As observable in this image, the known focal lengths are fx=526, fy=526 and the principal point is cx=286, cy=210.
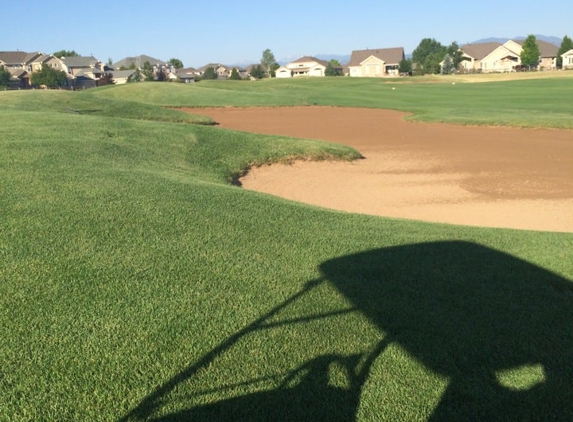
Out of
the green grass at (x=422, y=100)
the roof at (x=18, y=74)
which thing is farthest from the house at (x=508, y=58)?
the roof at (x=18, y=74)

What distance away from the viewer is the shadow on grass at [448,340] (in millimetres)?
3865

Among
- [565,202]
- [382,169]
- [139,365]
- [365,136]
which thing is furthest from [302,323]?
[365,136]

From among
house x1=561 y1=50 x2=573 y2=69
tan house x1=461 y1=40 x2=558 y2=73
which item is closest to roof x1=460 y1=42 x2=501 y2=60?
tan house x1=461 y1=40 x2=558 y2=73

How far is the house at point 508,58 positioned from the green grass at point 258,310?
11709cm

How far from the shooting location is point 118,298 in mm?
5219

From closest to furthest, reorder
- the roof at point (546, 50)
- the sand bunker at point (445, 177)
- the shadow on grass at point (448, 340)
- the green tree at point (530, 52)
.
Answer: the shadow on grass at point (448, 340) → the sand bunker at point (445, 177) → the green tree at point (530, 52) → the roof at point (546, 50)

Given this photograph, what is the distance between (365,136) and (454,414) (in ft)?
71.2

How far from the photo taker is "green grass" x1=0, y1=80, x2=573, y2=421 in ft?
12.9

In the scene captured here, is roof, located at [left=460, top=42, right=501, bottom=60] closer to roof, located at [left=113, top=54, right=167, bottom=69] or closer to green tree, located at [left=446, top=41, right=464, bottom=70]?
green tree, located at [left=446, top=41, right=464, bottom=70]

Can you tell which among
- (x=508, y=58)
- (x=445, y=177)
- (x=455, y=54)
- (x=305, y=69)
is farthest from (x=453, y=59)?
(x=445, y=177)

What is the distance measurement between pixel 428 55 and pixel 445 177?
120302 mm

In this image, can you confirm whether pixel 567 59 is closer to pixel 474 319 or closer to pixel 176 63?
pixel 176 63

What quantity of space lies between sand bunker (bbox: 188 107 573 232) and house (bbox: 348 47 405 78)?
315ft

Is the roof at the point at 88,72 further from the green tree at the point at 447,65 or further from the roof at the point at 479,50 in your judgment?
the roof at the point at 479,50
